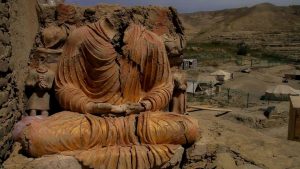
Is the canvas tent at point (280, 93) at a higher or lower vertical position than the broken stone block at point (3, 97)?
lower

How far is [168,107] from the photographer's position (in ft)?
21.2

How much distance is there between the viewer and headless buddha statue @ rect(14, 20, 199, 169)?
5.00 metres

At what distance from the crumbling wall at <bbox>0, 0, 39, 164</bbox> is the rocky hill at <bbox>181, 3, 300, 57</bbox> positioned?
40338 millimetres

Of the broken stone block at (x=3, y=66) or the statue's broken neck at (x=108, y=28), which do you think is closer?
the broken stone block at (x=3, y=66)

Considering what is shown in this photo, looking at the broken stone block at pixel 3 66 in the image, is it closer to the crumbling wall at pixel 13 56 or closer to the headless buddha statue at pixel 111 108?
the crumbling wall at pixel 13 56

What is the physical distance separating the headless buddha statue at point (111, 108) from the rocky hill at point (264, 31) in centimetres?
3983

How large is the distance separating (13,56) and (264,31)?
5569 centimetres

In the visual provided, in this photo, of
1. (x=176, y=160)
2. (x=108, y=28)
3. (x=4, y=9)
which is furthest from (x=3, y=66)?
(x=176, y=160)

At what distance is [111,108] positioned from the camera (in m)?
5.44

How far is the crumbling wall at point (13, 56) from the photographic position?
512cm

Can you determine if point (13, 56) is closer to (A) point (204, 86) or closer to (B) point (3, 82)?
(B) point (3, 82)

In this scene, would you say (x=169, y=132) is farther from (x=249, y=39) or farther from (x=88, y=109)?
(x=249, y=39)

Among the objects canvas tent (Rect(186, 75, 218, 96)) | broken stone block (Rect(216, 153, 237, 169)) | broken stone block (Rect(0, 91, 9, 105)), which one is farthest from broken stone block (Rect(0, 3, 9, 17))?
canvas tent (Rect(186, 75, 218, 96))

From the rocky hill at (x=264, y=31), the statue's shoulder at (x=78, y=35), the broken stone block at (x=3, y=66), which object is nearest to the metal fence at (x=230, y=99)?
the statue's shoulder at (x=78, y=35)
